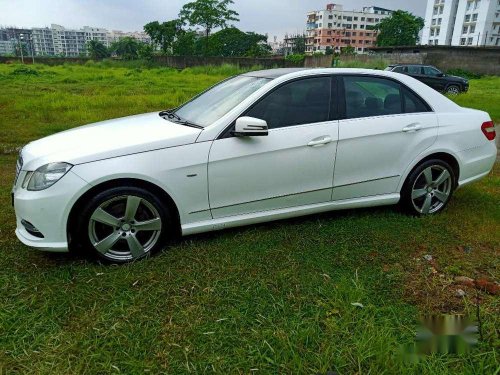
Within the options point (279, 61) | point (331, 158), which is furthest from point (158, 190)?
point (279, 61)

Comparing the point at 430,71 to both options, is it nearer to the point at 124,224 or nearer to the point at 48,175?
the point at 124,224

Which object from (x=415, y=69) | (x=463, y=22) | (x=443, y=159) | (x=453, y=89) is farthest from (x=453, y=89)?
(x=463, y=22)

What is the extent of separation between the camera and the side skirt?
335 cm

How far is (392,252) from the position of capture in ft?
11.2

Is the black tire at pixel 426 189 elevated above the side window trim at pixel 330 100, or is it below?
below

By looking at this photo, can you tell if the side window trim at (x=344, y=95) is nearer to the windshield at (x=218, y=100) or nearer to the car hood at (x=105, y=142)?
the windshield at (x=218, y=100)

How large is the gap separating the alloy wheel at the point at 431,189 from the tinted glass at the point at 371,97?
2.31ft

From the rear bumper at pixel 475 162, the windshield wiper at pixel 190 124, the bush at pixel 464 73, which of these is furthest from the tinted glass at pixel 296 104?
the bush at pixel 464 73

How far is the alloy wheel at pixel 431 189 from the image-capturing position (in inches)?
159

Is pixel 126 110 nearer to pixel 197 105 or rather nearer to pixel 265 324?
pixel 197 105

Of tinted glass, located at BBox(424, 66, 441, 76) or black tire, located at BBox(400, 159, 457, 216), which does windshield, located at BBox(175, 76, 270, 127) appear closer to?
black tire, located at BBox(400, 159, 457, 216)

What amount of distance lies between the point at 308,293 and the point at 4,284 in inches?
83.8

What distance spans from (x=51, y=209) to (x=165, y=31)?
64.0m

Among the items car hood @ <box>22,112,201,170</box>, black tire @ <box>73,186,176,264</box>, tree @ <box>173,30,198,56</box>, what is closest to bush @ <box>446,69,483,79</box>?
car hood @ <box>22,112,201,170</box>
